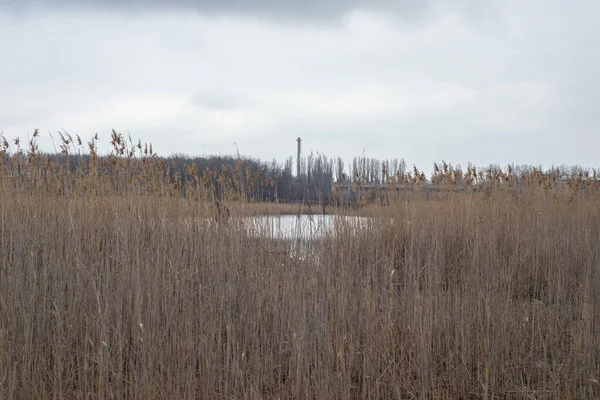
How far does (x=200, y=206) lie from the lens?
4926mm

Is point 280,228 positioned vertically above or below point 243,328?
above

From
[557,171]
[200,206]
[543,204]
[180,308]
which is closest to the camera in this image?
[180,308]

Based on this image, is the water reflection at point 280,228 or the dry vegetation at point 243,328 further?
the water reflection at point 280,228

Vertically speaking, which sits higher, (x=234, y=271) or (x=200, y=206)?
(x=200, y=206)

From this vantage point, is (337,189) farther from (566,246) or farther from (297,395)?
(297,395)

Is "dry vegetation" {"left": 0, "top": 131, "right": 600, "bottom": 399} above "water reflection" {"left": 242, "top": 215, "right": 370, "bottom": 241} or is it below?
below

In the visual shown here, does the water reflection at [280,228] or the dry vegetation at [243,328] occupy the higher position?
the water reflection at [280,228]

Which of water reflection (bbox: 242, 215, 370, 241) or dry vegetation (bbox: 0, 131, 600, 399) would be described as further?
water reflection (bbox: 242, 215, 370, 241)

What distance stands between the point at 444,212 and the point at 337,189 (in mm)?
2038

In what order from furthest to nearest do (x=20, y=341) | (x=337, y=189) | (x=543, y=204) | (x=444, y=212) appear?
(x=543, y=204) < (x=444, y=212) < (x=337, y=189) < (x=20, y=341)

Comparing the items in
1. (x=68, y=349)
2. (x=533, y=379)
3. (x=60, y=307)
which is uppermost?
(x=60, y=307)

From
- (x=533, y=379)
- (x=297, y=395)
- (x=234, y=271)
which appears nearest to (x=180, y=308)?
(x=234, y=271)

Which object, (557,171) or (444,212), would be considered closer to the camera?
(444,212)

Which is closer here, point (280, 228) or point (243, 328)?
point (243, 328)
